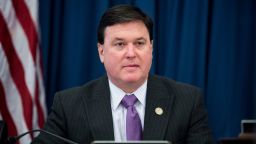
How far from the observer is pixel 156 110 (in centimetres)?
277

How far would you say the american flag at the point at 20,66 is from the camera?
12.0 ft

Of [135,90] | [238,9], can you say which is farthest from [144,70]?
[238,9]

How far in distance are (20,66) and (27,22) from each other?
0.31 metres

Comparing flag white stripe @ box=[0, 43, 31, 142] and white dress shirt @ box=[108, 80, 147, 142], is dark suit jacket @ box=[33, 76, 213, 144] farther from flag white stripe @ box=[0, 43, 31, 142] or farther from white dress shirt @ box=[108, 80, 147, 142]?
flag white stripe @ box=[0, 43, 31, 142]

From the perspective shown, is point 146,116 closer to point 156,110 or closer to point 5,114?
point 156,110

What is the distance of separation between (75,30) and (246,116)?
57.7 inches

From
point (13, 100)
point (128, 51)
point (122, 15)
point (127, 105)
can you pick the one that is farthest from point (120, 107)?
point (13, 100)

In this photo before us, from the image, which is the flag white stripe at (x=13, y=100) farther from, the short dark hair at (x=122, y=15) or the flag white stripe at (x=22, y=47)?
the short dark hair at (x=122, y=15)

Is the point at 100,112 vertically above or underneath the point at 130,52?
underneath

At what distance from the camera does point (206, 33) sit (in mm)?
4039

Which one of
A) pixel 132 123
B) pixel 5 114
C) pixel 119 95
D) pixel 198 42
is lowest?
pixel 5 114

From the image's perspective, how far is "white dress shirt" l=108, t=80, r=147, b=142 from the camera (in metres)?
2.71

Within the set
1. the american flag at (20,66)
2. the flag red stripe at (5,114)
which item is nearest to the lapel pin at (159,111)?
the american flag at (20,66)

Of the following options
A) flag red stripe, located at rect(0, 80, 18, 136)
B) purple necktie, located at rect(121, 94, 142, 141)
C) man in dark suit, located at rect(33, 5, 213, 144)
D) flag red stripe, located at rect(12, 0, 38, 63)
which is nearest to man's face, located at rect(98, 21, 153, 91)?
man in dark suit, located at rect(33, 5, 213, 144)
